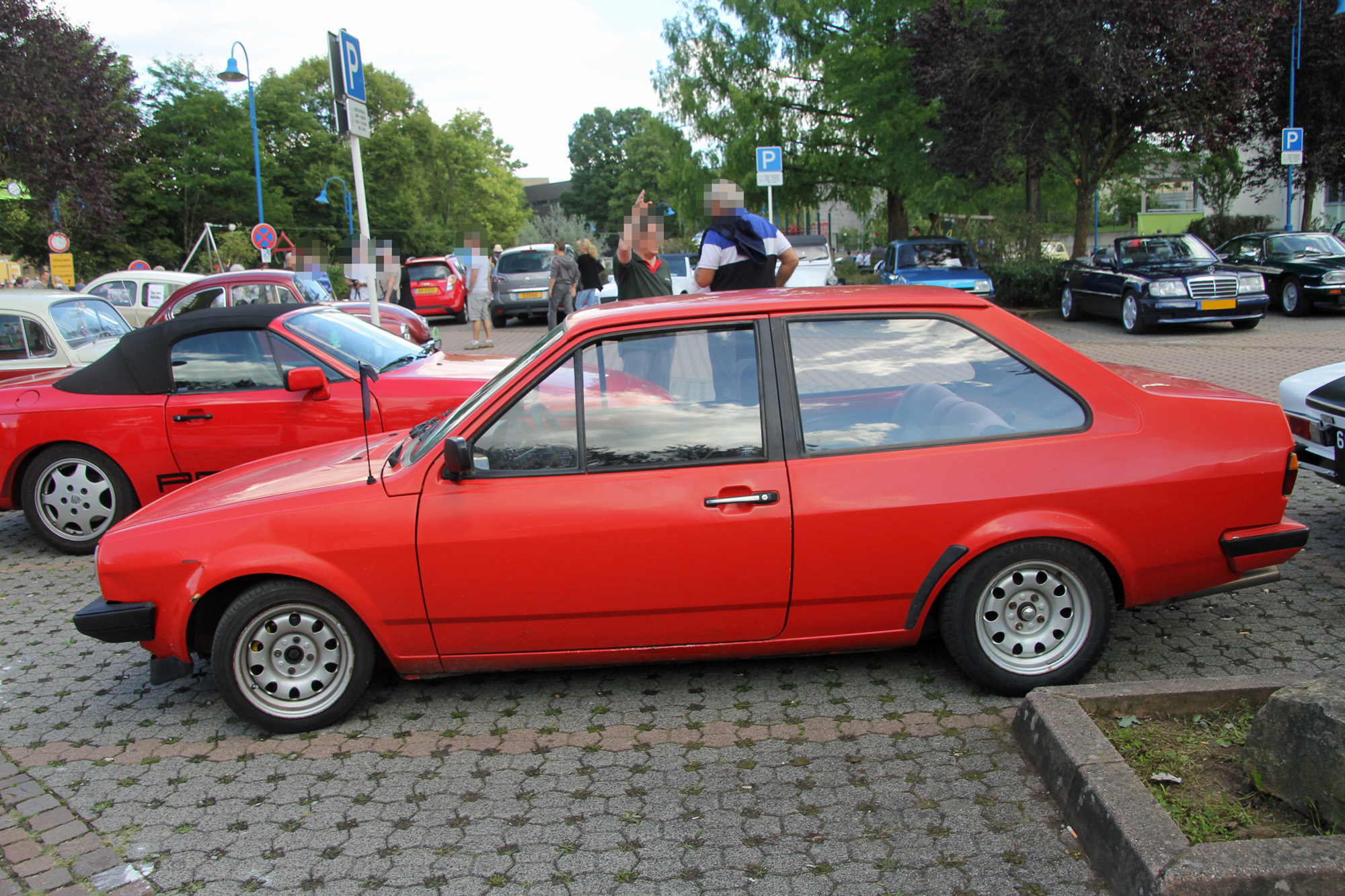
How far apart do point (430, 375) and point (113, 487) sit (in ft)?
7.18

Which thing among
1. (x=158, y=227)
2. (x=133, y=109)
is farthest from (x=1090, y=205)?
(x=158, y=227)

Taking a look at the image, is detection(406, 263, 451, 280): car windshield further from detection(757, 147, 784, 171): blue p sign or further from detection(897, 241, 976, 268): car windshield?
detection(897, 241, 976, 268): car windshield

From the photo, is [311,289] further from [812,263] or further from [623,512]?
[623,512]

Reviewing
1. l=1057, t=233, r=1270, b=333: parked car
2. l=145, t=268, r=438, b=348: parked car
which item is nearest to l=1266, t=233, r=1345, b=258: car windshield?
l=1057, t=233, r=1270, b=333: parked car

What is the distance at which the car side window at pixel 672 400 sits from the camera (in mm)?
3562

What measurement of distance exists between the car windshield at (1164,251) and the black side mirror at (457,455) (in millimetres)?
16210

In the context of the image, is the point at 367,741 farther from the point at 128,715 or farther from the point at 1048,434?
the point at 1048,434

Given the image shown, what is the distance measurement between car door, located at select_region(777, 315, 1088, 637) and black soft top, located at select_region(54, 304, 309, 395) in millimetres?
4504

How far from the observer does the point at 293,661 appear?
3697 mm

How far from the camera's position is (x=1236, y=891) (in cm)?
233

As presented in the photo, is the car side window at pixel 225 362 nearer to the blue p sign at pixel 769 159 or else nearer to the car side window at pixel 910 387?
the car side window at pixel 910 387

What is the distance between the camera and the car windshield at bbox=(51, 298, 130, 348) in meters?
8.80

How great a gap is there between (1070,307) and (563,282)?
10423 millimetres

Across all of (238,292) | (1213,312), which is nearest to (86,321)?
(238,292)
